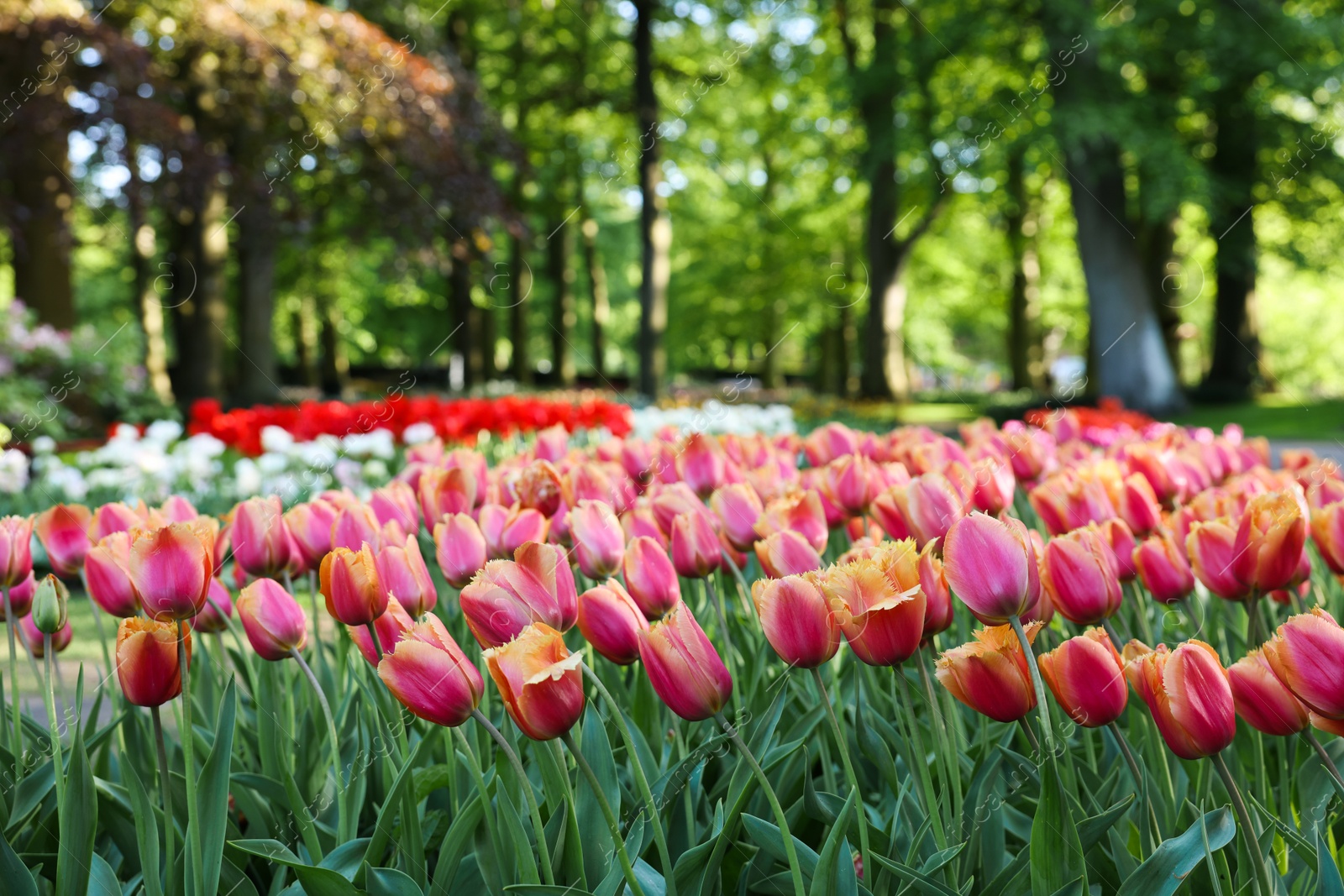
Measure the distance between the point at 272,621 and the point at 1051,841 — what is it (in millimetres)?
1066

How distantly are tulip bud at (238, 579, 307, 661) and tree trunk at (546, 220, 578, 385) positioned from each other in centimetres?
2145

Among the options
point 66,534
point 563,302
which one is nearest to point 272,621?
point 66,534

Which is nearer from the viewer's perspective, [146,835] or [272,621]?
[146,835]

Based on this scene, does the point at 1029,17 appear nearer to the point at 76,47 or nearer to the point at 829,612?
the point at 76,47

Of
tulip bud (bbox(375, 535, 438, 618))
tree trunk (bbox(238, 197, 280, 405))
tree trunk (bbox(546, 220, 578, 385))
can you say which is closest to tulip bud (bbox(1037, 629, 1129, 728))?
tulip bud (bbox(375, 535, 438, 618))

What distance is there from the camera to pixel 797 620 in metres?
1.20

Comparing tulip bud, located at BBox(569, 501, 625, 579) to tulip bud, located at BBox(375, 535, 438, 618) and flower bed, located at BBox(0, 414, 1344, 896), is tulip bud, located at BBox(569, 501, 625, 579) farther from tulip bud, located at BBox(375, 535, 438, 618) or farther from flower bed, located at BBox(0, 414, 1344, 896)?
tulip bud, located at BBox(375, 535, 438, 618)

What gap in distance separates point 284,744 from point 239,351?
49.2ft

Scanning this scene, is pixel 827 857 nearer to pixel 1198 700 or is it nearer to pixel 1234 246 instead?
pixel 1198 700

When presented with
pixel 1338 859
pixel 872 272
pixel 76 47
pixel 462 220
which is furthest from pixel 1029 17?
pixel 1338 859

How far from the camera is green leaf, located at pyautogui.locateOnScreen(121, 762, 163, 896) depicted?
1.24 meters

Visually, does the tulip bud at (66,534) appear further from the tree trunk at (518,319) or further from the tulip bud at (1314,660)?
Answer: the tree trunk at (518,319)

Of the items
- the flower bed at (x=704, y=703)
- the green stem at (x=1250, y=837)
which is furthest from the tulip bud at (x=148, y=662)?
the green stem at (x=1250, y=837)

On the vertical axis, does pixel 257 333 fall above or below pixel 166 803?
above
